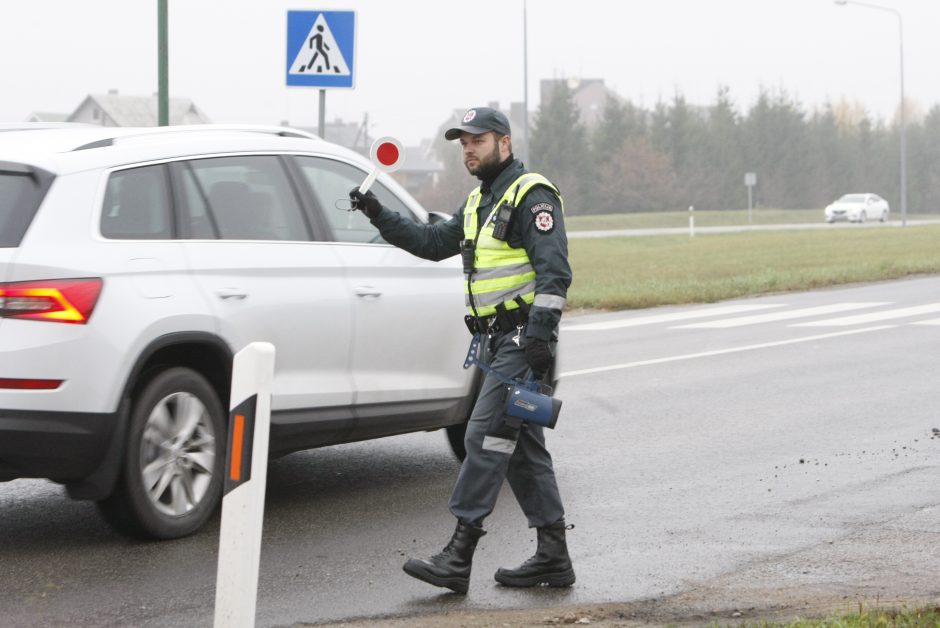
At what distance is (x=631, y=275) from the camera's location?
25.4 meters

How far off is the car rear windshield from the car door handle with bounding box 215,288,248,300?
33.8 inches

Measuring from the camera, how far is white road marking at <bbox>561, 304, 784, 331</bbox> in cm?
1619

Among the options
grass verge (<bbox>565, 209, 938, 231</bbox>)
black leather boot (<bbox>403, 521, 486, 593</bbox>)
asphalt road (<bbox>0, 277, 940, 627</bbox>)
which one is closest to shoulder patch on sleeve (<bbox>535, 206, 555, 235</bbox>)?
black leather boot (<bbox>403, 521, 486, 593</bbox>)

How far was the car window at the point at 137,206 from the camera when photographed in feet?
20.2

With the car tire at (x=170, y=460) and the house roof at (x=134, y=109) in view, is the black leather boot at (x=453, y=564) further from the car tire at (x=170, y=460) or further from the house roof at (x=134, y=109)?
the house roof at (x=134, y=109)

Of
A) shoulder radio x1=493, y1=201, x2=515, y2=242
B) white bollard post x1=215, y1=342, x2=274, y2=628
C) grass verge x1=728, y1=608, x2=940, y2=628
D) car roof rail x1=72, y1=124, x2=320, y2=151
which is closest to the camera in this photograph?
white bollard post x1=215, y1=342, x2=274, y2=628

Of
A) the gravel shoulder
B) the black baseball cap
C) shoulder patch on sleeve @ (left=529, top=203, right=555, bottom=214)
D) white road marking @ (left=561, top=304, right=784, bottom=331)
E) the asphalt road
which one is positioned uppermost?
the black baseball cap

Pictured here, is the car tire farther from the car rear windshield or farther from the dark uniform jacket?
the dark uniform jacket

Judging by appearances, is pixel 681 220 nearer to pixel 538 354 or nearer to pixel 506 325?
pixel 506 325

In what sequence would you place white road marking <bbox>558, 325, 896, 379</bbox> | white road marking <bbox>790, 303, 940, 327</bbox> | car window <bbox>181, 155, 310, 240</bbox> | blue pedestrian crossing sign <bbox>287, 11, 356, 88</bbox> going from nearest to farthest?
1. car window <bbox>181, 155, 310, 240</bbox>
2. blue pedestrian crossing sign <bbox>287, 11, 356, 88</bbox>
3. white road marking <bbox>558, 325, 896, 379</bbox>
4. white road marking <bbox>790, 303, 940, 327</bbox>

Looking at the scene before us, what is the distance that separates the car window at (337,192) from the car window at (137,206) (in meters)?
0.90

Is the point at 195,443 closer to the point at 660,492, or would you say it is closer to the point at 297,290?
the point at 297,290

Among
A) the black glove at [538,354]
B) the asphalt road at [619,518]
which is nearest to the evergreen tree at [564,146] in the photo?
Result: the asphalt road at [619,518]

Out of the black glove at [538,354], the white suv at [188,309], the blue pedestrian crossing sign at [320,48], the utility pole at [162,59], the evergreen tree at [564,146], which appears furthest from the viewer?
the evergreen tree at [564,146]
